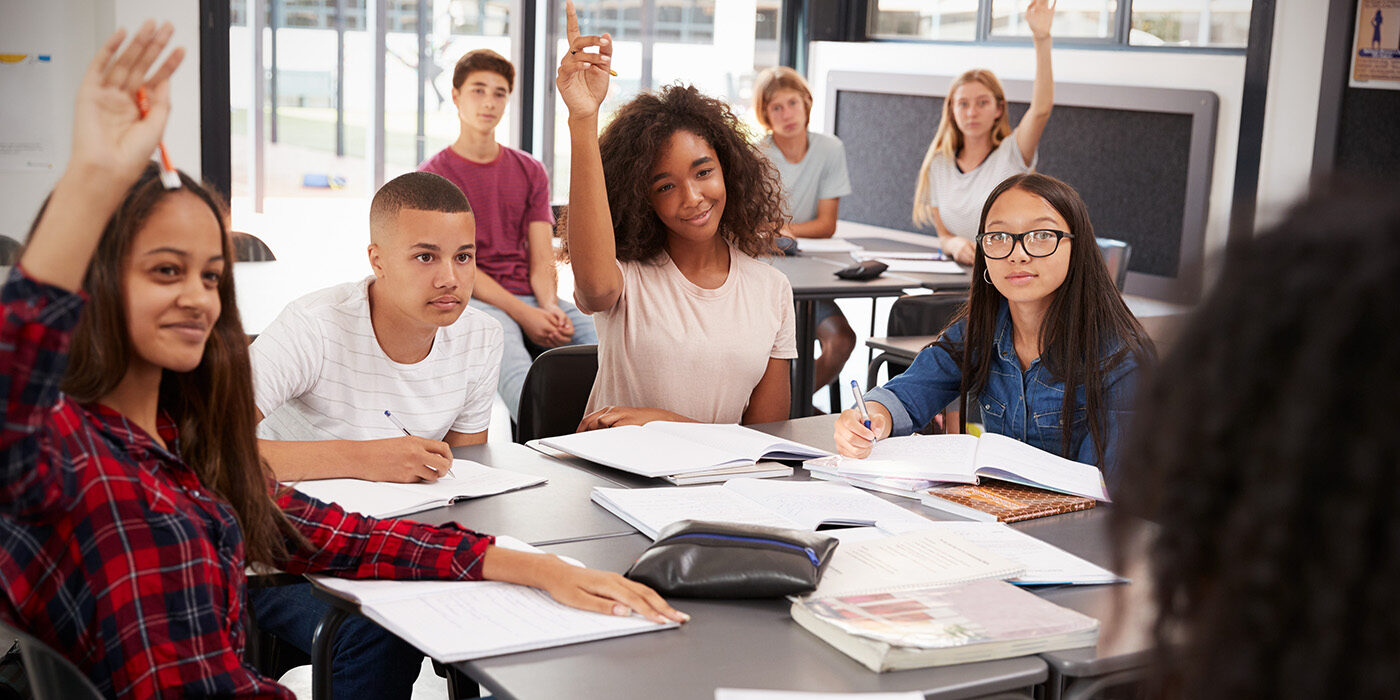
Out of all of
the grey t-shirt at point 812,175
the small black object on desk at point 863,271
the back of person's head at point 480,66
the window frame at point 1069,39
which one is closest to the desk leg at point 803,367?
the small black object on desk at point 863,271

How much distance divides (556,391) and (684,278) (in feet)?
1.05

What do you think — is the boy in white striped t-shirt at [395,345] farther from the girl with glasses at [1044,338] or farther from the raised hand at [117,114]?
the raised hand at [117,114]

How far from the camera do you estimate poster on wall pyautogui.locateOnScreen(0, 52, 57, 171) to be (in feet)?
13.4

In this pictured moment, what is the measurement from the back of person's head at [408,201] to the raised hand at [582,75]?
25 cm

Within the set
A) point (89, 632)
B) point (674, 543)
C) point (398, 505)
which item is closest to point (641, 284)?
point (398, 505)

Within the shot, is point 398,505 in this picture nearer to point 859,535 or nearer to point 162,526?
→ point 162,526

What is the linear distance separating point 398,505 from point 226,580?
38 centimetres

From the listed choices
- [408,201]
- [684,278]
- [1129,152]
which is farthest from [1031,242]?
[1129,152]

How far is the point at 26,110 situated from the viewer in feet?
13.5

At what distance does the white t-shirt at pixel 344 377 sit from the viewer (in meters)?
1.94

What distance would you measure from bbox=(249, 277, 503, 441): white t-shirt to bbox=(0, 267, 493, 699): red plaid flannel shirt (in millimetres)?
653

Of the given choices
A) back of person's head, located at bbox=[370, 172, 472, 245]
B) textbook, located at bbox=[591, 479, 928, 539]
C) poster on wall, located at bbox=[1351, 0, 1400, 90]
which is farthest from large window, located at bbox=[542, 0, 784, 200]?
textbook, located at bbox=[591, 479, 928, 539]

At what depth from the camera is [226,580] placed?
4.08ft

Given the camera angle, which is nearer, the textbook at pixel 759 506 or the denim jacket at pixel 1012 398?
the textbook at pixel 759 506
